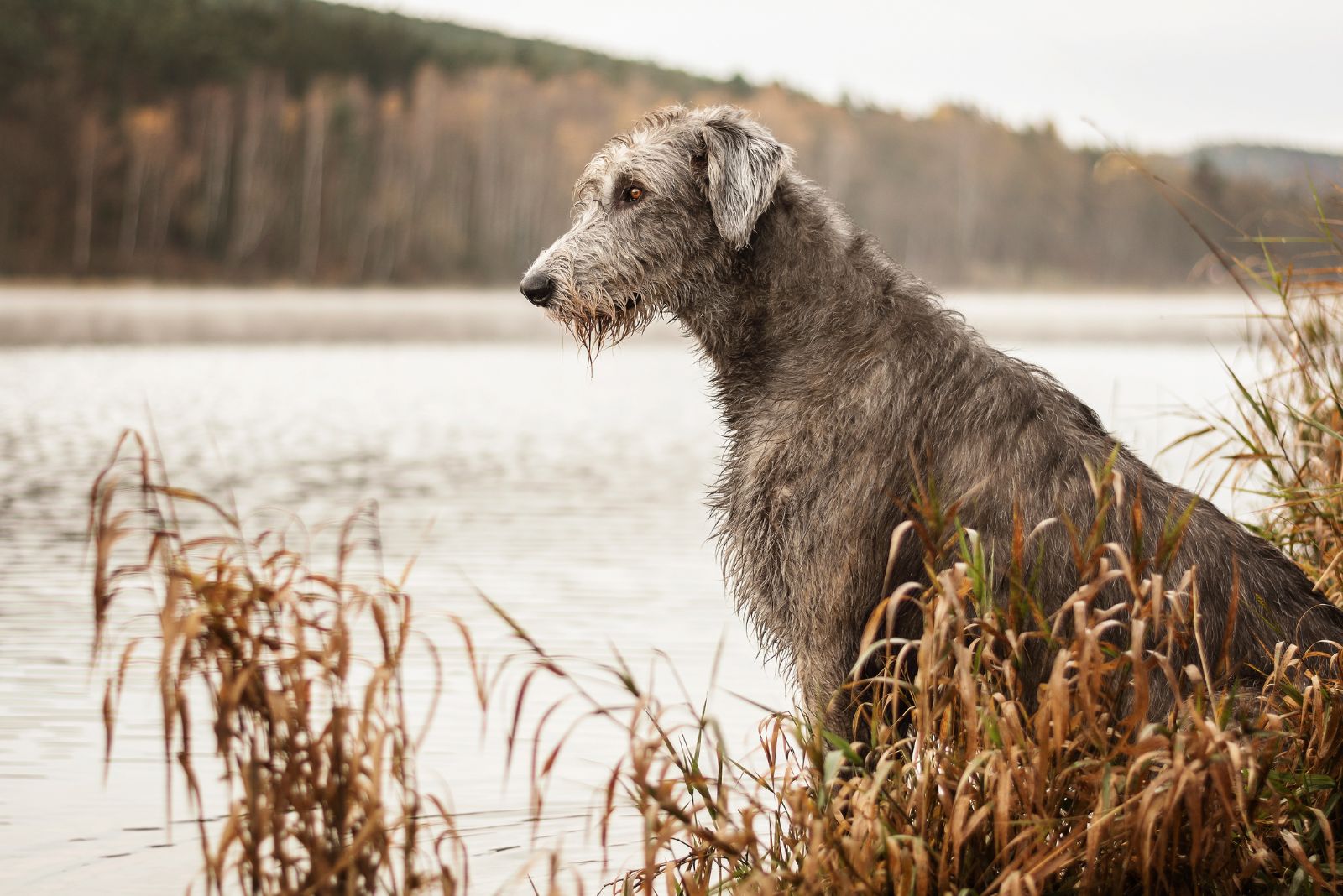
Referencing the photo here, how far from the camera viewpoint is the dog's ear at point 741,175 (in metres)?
4.67

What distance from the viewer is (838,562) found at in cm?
430

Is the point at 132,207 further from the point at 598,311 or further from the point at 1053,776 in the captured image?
the point at 1053,776

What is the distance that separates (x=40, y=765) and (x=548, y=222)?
7206cm

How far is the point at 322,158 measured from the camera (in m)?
73.4

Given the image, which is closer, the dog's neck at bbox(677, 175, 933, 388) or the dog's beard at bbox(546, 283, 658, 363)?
the dog's neck at bbox(677, 175, 933, 388)

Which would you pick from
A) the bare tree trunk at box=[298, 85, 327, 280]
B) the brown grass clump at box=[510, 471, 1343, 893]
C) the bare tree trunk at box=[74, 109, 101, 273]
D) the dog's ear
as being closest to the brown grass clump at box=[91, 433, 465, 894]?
the brown grass clump at box=[510, 471, 1343, 893]

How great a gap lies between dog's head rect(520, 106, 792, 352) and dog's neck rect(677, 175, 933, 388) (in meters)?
0.08

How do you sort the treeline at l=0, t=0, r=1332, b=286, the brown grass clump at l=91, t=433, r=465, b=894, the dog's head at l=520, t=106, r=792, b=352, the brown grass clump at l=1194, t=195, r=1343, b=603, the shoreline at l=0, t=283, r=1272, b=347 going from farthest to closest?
1. the treeline at l=0, t=0, r=1332, b=286
2. the shoreline at l=0, t=283, r=1272, b=347
3. the brown grass clump at l=1194, t=195, r=1343, b=603
4. the dog's head at l=520, t=106, r=792, b=352
5. the brown grass clump at l=91, t=433, r=465, b=894

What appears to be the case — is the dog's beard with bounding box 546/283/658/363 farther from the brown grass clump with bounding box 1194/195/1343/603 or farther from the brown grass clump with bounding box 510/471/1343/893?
the brown grass clump with bounding box 1194/195/1343/603

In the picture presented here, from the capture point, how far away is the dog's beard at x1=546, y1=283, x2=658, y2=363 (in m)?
5.00

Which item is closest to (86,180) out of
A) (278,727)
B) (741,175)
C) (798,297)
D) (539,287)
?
(539,287)

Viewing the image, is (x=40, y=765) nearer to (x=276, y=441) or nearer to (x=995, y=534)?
(x=995, y=534)

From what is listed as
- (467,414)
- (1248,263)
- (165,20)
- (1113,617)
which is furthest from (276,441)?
(165,20)

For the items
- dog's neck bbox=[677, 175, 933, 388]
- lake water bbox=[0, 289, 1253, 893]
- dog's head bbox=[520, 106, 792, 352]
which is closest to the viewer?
dog's neck bbox=[677, 175, 933, 388]
